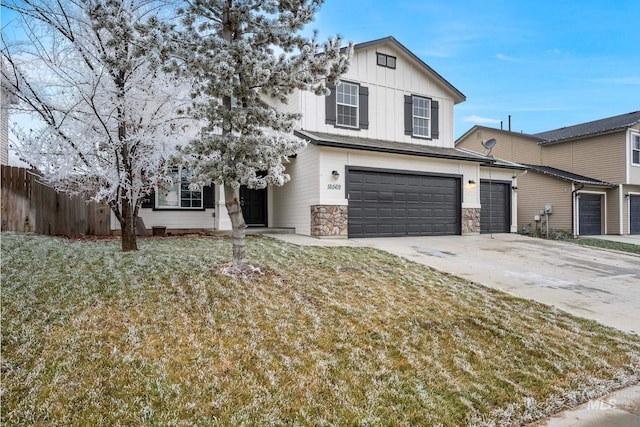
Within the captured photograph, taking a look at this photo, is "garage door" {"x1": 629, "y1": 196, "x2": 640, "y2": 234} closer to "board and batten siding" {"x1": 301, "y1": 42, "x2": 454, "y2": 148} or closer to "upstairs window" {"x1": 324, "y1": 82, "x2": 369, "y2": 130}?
"board and batten siding" {"x1": 301, "y1": 42, "x2": 454, "y2": 148}

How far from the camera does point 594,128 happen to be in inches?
765

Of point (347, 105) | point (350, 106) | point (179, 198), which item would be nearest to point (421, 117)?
point (350, 106)

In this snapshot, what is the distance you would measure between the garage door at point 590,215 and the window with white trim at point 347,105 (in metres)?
12.1

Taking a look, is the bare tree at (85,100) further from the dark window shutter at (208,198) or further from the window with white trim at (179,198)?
the dark window shutter at (208,198)

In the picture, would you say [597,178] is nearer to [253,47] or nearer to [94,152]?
[253,47]

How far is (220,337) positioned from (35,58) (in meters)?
6.99

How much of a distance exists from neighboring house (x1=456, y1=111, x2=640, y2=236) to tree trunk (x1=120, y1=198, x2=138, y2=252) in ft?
54.0

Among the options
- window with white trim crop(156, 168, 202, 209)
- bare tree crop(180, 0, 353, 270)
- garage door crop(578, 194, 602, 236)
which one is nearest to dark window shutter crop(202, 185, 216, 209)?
window with white trim crop(156, 168, 202, 209)

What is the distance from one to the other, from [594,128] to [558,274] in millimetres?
15555

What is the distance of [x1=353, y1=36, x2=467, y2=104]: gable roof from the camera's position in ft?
43.1

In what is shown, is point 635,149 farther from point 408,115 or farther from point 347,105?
point 347,105

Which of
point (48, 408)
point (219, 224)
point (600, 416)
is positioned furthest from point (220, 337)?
point (219, 224)

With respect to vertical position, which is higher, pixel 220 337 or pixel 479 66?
pixel 479 66

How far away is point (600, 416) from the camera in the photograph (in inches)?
119
